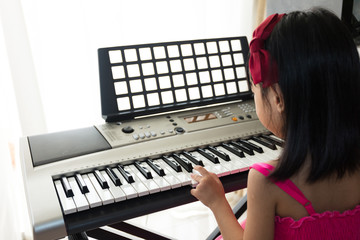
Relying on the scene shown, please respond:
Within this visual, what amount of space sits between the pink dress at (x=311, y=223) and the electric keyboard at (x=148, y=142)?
238mm

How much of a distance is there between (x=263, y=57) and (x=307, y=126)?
0.17 metres

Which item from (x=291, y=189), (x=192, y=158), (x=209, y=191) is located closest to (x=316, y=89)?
(x=291, y=189)

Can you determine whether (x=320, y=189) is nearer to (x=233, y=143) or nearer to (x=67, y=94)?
(x=233, y=143)

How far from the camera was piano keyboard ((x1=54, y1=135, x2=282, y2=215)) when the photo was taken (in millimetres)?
863

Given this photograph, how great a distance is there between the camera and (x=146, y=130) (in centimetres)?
119

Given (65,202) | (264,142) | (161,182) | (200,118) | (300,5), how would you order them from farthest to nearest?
1. (300,5)
2. (200,118)
3. (264,142)
4. (161,182)
5. (65,202)

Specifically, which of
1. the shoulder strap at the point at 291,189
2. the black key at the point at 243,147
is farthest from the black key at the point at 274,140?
the shoulder strap at the point at 291,189

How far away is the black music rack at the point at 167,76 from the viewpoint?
3.98ft

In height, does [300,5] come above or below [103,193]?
above

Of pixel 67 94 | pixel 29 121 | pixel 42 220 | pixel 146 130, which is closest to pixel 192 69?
pixel 146 130

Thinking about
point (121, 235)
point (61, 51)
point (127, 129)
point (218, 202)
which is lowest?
point (121, 235)

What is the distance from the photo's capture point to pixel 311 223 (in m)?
0.75

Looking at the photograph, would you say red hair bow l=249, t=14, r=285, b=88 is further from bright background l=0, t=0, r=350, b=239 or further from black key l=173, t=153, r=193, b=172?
bright background l=0, t=0, r=350, b=239

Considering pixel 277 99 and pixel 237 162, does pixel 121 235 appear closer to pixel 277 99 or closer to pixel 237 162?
pixel 237 162
